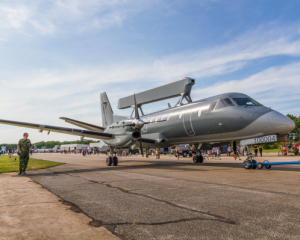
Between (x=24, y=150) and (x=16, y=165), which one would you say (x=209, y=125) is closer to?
(x=24, y=150)

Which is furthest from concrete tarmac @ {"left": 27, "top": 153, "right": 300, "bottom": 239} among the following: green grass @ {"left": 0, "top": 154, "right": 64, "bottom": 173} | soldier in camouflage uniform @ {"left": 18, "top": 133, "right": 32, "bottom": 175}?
green grass @ {"left": 0, "top": 154, "right": 64, "bottom": 173}

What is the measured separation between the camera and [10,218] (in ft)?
12.1

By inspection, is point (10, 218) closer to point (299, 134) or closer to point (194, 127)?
point (194, 127)

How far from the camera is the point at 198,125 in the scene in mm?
14188

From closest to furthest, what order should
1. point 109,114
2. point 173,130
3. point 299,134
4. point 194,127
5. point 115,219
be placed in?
point 115,219 → point 194,127 → point 173,130 → point 109,114 → point 299,134

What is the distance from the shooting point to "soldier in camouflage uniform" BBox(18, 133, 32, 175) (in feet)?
34.5

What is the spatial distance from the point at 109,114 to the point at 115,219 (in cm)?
1996

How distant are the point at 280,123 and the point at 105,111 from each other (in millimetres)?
16845

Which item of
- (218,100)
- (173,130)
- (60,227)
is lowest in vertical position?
→ (60,227)

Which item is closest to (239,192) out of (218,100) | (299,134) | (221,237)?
(221,237)

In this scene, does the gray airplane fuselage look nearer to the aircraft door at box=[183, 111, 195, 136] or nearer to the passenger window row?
the aircraft door at box=[183, 111, 195, 136]

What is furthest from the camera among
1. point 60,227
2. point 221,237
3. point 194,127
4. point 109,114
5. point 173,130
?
point 109,114

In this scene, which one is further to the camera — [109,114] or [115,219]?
[109,114]

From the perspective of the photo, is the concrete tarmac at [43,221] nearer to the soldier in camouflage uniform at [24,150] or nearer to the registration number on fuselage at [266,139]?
the soldier in camouflage uniform at [24,150]
